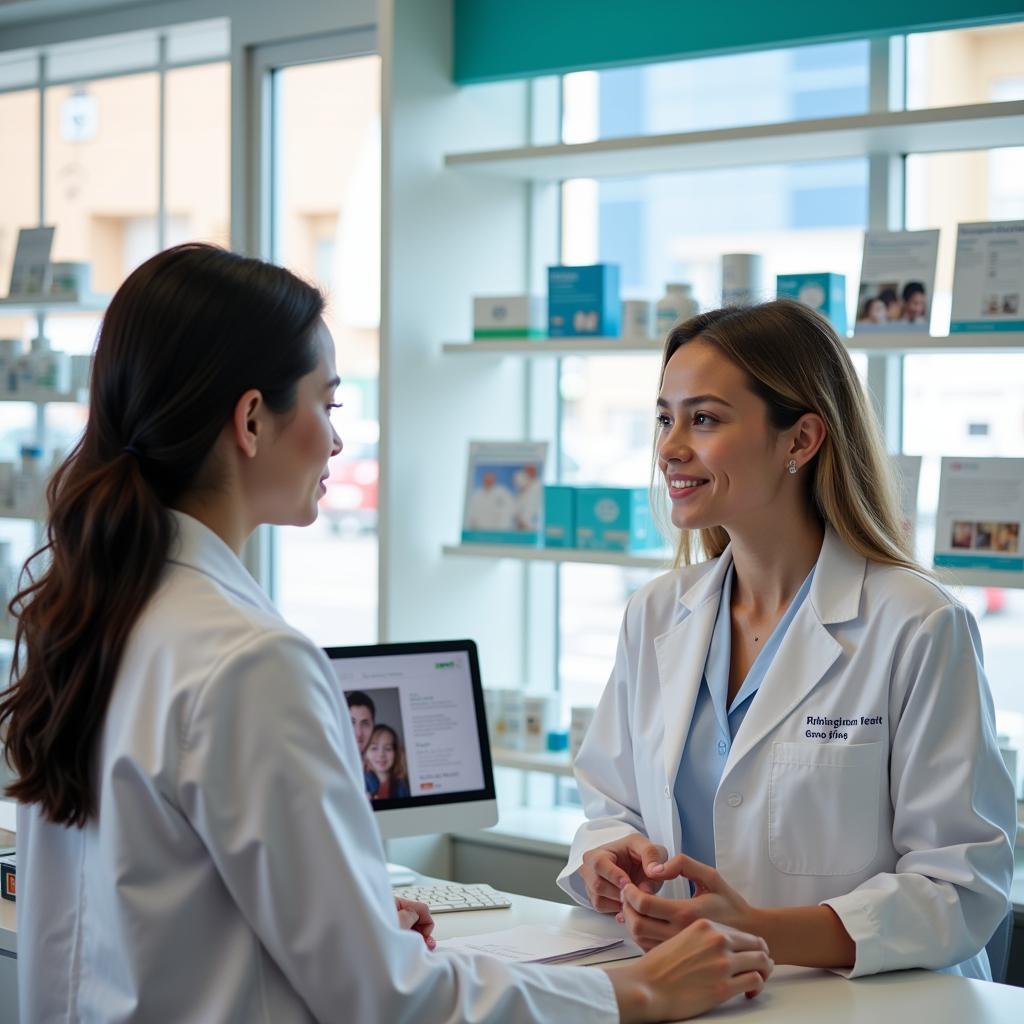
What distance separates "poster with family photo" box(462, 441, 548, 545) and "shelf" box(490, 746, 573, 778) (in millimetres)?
526

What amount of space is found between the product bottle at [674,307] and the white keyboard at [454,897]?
1410 millimetres

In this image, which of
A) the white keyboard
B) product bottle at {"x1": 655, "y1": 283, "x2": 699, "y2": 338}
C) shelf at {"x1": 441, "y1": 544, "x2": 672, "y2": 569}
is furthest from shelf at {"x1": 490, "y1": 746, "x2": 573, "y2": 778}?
product bottle at {"x1": 655, "y1": 283, "x2": 699, "y2": 338}

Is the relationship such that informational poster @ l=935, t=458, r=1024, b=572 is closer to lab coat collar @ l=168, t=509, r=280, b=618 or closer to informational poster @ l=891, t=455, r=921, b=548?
informational poster @ l=891, t=455, r=921, b=548

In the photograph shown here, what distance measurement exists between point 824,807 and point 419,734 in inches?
32.7

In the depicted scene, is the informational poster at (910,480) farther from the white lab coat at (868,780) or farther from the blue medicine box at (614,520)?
the white lab coat at (868,780)

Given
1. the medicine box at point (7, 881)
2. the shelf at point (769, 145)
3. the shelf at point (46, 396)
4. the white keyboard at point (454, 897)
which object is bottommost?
the white keyboard at point (454, 897)

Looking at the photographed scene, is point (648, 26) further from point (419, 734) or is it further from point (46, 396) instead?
point (46, 396)

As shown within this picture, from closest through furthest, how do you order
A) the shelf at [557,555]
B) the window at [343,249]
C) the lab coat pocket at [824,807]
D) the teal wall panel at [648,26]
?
the lab coat pocket at [824,807] < the teal wall panel at [648,26] < the shelf at [557,555] < the window at [343,249]

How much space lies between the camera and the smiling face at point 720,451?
2.12 meters

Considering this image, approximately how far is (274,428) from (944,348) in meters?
1.85

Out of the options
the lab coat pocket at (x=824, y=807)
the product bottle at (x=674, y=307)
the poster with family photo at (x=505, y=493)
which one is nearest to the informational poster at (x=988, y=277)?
the product bottle at (x=674, y=307)

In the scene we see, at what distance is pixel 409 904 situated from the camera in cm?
184

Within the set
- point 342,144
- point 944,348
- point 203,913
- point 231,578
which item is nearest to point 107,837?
point 203,913

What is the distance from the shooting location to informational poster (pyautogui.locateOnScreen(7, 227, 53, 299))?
13.8 feet
